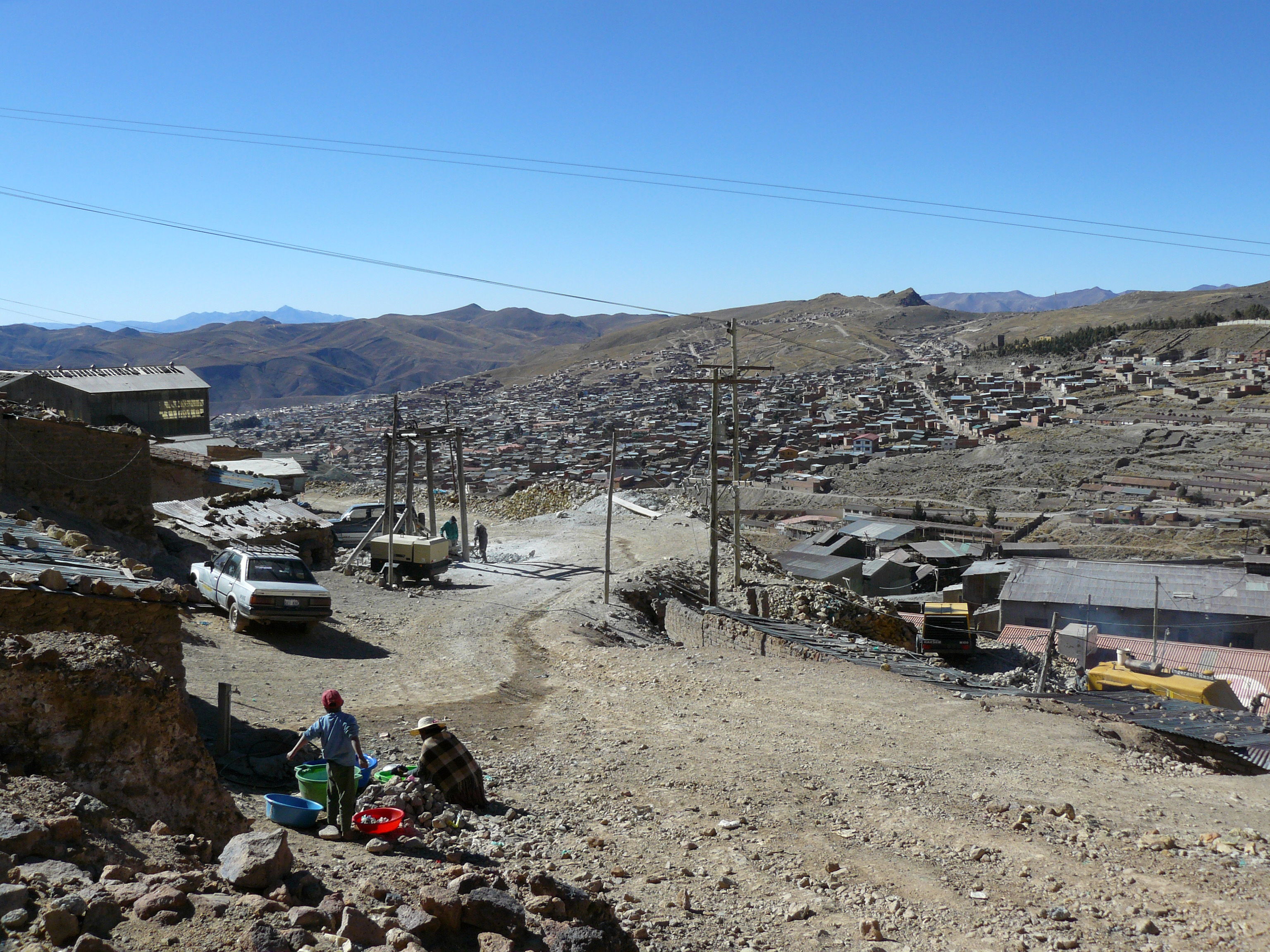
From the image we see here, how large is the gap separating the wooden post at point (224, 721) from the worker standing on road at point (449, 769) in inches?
67.6

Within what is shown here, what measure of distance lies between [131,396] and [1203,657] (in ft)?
120

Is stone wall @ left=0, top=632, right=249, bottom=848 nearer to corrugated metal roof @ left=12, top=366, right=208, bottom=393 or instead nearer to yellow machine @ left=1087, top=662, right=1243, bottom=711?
yellow machine @ left=1087, top=662, right=1243, bottom=711

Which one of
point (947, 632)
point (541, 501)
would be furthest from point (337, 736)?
point (541, 501)

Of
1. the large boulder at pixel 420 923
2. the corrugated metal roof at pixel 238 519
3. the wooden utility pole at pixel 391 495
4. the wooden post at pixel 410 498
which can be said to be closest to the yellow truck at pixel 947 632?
the wooden utility pole at pixel 391 495

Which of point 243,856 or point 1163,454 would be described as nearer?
point 243,856

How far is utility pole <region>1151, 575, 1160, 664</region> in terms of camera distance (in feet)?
70.4

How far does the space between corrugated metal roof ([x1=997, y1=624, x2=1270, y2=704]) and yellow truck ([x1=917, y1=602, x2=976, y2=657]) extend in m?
1.88

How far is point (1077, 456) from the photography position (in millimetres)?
66562

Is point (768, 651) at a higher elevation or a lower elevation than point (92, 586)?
lower

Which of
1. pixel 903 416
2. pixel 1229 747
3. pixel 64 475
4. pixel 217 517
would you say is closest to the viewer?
pixel 1229 747

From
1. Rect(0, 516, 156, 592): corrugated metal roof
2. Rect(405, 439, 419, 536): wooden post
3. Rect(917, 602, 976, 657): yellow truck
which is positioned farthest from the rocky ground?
Rect(917, 602, 976, 657): yellow truck

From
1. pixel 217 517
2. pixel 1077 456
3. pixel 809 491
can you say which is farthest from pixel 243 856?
pixel 1077 456

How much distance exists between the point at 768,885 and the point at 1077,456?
67378 mm

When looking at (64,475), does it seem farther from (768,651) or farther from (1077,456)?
(1077,456)
